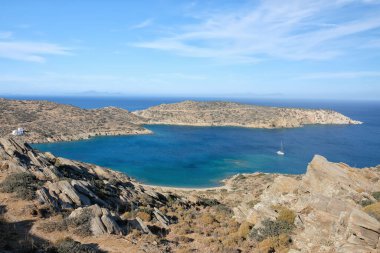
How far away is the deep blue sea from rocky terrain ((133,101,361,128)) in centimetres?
2062

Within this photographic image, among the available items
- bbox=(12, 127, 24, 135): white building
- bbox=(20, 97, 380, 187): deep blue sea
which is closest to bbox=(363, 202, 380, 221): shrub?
bbox=(20, 97, 380, 187): deep blue sea

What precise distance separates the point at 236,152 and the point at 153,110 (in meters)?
101

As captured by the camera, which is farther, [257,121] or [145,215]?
[257,121]

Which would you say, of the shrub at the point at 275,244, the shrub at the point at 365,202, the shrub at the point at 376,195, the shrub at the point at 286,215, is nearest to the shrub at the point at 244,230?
the shrub at the point at 275,244

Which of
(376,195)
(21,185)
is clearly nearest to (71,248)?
(21,185)

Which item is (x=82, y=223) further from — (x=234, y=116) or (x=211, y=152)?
(x=234, y=116)

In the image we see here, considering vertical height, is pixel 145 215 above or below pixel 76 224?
below

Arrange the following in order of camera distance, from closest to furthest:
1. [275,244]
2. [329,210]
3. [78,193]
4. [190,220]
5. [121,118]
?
[329,210] → [275,244] → [78,193] → [190,220] → [121,118]

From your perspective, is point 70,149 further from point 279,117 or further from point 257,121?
point 279,117

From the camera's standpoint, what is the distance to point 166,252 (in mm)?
16531

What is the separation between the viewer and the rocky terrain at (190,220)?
1531 centimetres

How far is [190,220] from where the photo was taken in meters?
25.2

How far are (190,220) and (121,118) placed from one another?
137 metres

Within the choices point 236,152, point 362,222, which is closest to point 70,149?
point 236,152
